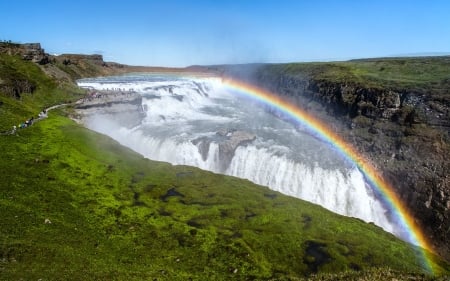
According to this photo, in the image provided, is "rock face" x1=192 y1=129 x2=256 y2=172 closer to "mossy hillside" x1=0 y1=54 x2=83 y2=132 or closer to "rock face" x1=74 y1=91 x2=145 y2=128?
"rock face" x1=74 y1=91 x2=145 y2=128

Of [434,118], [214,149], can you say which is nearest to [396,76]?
[434,118]

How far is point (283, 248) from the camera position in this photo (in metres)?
32.0

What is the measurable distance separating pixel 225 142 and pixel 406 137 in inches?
1157

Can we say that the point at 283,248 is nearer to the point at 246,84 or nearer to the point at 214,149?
the point at 214,149

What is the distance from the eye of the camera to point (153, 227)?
33812 mm

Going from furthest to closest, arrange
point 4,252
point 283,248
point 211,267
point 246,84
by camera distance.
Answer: point 246,84
point 283,248
point 211,267
point 4,252

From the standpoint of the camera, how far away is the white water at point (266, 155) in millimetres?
56031

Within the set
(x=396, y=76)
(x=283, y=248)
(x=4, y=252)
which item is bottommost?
(x=283, y=248)

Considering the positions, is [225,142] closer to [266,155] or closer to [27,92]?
[266,155]

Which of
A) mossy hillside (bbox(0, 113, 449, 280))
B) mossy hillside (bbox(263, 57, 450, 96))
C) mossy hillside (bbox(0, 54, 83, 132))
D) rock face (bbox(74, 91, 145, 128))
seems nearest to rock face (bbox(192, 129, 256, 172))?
mossy hillside (bbox(0, 113, 449, 280))

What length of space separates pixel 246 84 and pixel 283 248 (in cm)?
13626

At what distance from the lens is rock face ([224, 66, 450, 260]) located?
175 ft

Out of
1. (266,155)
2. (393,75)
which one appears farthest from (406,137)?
(393,75)

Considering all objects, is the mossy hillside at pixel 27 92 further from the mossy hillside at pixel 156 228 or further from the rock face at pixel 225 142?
the rock face at pixel 225 142
